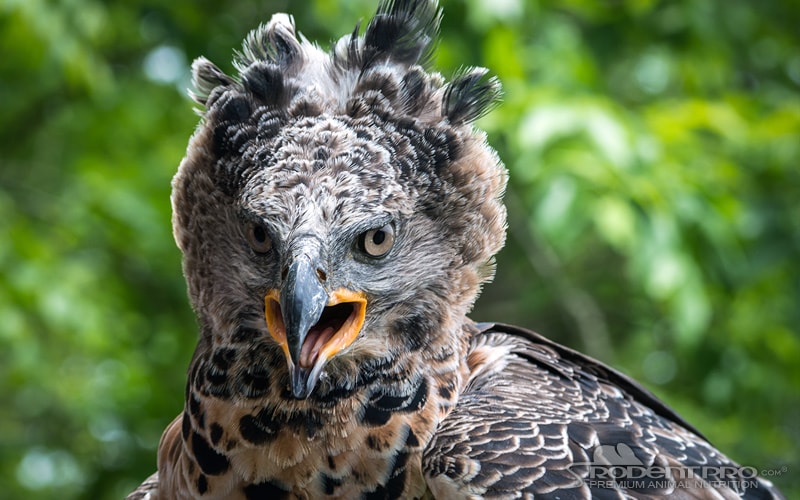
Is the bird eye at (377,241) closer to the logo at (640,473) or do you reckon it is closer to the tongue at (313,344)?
the tongue at (313,344)

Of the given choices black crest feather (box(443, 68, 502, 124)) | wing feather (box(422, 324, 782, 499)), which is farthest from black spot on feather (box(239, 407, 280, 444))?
black crest feather (box(443, 68, 502, 124))

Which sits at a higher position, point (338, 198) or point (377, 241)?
point (338, 198)

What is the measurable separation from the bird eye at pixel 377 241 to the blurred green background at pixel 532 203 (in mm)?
1759

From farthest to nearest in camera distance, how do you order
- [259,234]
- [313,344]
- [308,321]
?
[259,234], [313,344], [308,321]

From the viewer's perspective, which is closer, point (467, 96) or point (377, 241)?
point (377, 241)

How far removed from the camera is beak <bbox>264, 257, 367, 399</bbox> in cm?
208

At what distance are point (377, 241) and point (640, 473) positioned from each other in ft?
3.26

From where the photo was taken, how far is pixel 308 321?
82.0 inches

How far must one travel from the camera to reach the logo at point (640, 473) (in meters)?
2.34

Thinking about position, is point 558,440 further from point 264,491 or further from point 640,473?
point 264,491

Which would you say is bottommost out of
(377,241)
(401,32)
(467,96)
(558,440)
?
(558,440)

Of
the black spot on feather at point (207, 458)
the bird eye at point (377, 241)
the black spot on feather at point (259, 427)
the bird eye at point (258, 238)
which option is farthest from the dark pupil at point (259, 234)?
the black spot on feather at point (207, 458)

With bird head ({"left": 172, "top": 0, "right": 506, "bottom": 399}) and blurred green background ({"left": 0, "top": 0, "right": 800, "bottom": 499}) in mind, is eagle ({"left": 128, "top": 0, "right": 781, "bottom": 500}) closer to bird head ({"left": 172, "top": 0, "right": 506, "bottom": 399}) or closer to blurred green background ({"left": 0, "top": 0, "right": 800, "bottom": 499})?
bird head ({"left": 172, "top": 0, "right": 506, "bottom": 399})

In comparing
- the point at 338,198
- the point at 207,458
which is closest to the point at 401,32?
the point at 338,198
